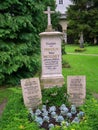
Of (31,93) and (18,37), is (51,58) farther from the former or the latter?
(18,37)

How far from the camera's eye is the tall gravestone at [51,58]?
12414 mm

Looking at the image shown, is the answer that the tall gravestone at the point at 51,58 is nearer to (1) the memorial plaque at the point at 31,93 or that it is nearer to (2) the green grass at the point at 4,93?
(2) the green grass at the point at 4,93

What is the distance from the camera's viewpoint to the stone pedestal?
12.4m

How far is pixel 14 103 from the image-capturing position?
32.8 ft

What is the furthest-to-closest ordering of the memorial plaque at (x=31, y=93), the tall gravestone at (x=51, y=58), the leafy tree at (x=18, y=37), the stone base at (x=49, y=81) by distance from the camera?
the leafy tree at (x=18, y=37) < the stone base at (x=49, y=81) < the tall gravestone at (x=51, y=58) < the memorial plaque at (x=31, y=93)

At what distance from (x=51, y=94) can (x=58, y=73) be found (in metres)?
2.32

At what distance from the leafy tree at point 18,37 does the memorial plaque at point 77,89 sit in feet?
17.7

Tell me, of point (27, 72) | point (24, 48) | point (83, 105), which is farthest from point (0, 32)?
point (83, 105)

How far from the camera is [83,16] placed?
4094cm

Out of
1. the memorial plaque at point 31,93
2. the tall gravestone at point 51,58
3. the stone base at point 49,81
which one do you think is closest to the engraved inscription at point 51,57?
the tall gravestone at point 51,58

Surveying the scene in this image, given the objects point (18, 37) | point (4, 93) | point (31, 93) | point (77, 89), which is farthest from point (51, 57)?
point (18, 37)

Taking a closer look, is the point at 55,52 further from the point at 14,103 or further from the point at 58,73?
the point at 14,103

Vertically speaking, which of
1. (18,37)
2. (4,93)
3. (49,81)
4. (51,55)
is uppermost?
(18,37)

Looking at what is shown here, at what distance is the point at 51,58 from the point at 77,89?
2.42 metres
